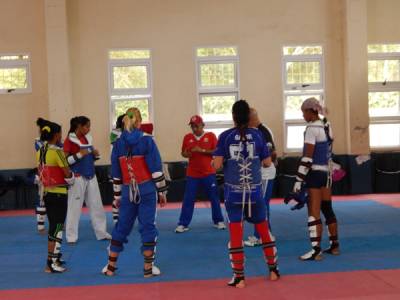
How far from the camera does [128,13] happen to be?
1116cm

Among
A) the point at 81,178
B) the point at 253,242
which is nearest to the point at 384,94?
the point at 253,242

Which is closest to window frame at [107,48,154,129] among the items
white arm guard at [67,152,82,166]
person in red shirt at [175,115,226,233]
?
person in red shirt at [175,115,226,233]

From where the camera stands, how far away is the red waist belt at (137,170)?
5.05m

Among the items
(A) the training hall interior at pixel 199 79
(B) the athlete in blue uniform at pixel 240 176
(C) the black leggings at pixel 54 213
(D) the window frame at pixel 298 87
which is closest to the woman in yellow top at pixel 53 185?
(C) the black leggings at pixel 54 213

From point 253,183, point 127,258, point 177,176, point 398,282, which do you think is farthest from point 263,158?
point 177,176

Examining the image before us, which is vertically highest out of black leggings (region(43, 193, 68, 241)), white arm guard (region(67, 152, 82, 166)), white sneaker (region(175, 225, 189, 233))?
white arm guard (region(67, 152, 82, 166))

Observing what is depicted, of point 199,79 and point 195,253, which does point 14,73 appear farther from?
point 195,253

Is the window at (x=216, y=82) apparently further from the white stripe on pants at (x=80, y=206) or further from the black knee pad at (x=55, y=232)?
the black knee pad at (x=55, y=232)

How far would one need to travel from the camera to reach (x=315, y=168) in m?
5.62

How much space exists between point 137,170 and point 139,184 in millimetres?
135

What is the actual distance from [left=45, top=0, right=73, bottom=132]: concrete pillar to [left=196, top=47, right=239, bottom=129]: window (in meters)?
2.72

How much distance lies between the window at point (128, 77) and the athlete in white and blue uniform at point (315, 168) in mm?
6120

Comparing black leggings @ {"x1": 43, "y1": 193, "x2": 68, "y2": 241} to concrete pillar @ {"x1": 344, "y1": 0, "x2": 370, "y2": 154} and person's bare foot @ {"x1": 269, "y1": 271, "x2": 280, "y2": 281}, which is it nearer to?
person's bare foot @ {"x1": 269, "y1": 271, "x2": 280, "y2": 281}

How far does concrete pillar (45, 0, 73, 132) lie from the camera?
10.6 m
